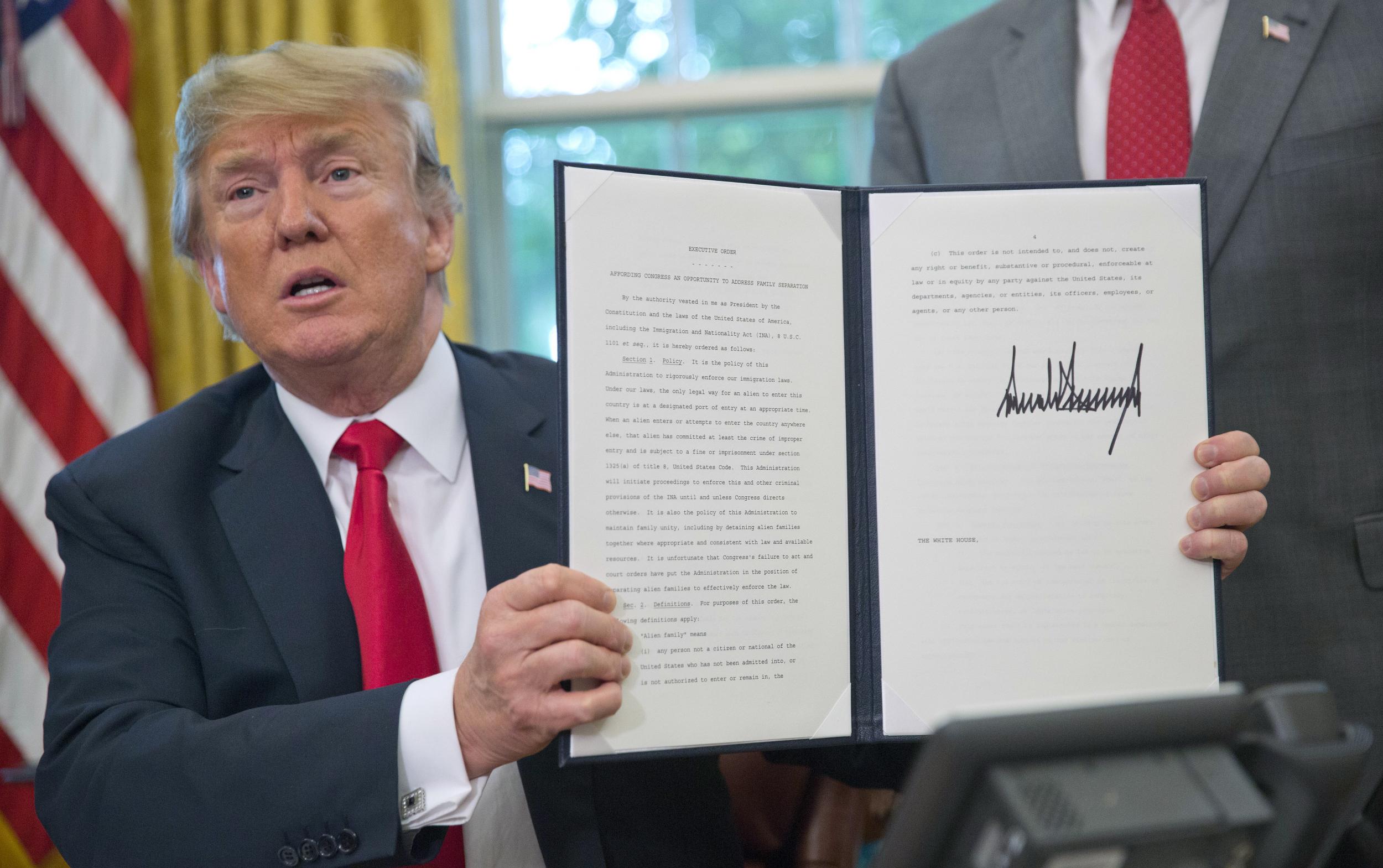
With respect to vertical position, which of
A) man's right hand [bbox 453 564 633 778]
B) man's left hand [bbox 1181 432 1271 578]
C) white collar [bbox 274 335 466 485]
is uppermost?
white collar [bbox 274 335 466 485]

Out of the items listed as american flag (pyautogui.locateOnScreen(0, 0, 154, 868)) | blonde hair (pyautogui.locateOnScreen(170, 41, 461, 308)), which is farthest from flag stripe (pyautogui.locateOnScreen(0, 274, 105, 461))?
blonde hair (pyautogui.locateOnScreen(170, 41, 461, 308))

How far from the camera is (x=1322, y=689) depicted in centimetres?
76

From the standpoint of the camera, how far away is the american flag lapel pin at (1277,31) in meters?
1.72

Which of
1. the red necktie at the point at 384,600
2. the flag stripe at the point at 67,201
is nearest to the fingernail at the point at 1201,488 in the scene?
the red necktie at the point at 384,600

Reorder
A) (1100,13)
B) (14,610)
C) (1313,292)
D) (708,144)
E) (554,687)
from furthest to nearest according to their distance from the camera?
(708,144), (14,610), (1100,13), (1313,292), (554,687)

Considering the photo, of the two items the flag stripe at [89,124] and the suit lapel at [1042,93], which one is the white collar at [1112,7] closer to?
the suit lapel at [1042,93]

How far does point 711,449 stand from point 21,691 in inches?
92.2

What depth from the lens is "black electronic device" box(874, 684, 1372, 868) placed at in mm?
639

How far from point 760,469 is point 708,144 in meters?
2.37

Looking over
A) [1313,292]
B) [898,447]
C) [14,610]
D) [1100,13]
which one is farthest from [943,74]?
[14,610]

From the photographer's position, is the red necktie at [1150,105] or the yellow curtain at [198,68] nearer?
the red necktie at [1150,105]

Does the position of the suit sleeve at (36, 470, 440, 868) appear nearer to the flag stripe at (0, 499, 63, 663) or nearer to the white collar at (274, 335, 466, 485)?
the white collar at (274, 335, 466, 485)

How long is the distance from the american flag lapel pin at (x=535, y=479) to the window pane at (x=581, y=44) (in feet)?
6.64

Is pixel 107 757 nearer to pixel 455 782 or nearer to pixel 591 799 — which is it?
pixel 455 782
